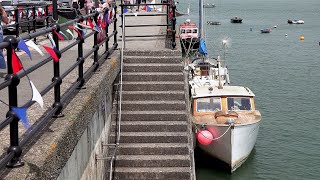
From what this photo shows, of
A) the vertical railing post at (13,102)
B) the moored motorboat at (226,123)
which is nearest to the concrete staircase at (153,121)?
the vertical railing post at (13,102)

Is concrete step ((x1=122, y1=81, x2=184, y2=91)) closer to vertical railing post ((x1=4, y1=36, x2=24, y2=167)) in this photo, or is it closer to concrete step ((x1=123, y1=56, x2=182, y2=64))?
concrete step ((x1=123, y1=56, x2=182, y2=64))

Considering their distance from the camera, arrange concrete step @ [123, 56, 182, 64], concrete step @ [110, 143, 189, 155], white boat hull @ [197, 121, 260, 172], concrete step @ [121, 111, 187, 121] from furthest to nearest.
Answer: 1. white boat hull @ [197, 121, 260, 172]
2. concrete step @ [123, 56, 182, 64]
3. concrete step @ [121, 111, 187, 121]
4. concrete step @ [110, 143, 189, 155]

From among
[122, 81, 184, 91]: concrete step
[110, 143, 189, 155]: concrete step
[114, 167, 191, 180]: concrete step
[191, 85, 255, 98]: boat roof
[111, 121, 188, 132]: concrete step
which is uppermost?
[122, 81, 184, 91]: concrete step

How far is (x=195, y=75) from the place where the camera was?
26062 mm

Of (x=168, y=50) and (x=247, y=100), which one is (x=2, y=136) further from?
(x=247, y=100)

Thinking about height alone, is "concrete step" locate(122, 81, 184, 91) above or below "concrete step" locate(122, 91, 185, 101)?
above

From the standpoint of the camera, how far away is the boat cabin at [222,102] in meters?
17.1

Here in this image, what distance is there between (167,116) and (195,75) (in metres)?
17.8

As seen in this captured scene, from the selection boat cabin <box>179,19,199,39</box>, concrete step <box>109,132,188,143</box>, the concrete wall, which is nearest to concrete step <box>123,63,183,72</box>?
the concrete wall

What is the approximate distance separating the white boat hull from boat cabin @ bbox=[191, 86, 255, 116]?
853mm

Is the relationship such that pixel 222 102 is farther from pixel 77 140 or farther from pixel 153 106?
pixel 77 140

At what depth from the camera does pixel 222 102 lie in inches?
672

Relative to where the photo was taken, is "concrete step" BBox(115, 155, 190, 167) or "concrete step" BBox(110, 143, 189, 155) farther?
"concrete step" BBox(110, 143, 189, 155)

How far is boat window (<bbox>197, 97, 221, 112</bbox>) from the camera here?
676 inches
